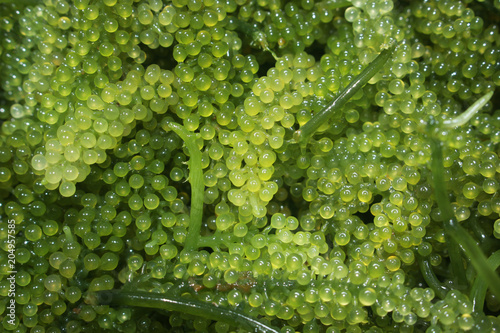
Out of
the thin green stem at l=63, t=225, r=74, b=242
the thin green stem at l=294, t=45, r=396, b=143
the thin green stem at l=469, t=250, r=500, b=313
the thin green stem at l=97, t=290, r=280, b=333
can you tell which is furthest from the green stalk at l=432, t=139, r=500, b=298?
the thin green stem at l=63, t=225, r=74, b=242

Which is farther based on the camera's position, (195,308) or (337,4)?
(337,4)

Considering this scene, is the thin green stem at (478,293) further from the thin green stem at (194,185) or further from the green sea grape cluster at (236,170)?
the thin green stem at (194,185)

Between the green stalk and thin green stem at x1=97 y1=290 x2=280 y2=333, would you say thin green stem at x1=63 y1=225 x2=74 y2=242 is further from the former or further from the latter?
the green stalk

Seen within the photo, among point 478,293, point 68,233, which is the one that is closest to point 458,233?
point 478,293

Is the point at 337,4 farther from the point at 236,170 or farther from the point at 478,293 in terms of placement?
the point at 478,293

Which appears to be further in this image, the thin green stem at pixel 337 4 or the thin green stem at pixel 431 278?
the thin green stem at pixel 337 4

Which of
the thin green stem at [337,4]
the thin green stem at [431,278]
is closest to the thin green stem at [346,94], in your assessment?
the thin green stem at [337,4]

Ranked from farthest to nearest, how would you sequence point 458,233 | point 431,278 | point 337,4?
point 337,4 < point 431,278 < point 458,233

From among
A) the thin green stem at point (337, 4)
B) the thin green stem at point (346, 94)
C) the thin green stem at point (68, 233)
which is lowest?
the thin green stem at point (68, 233)
